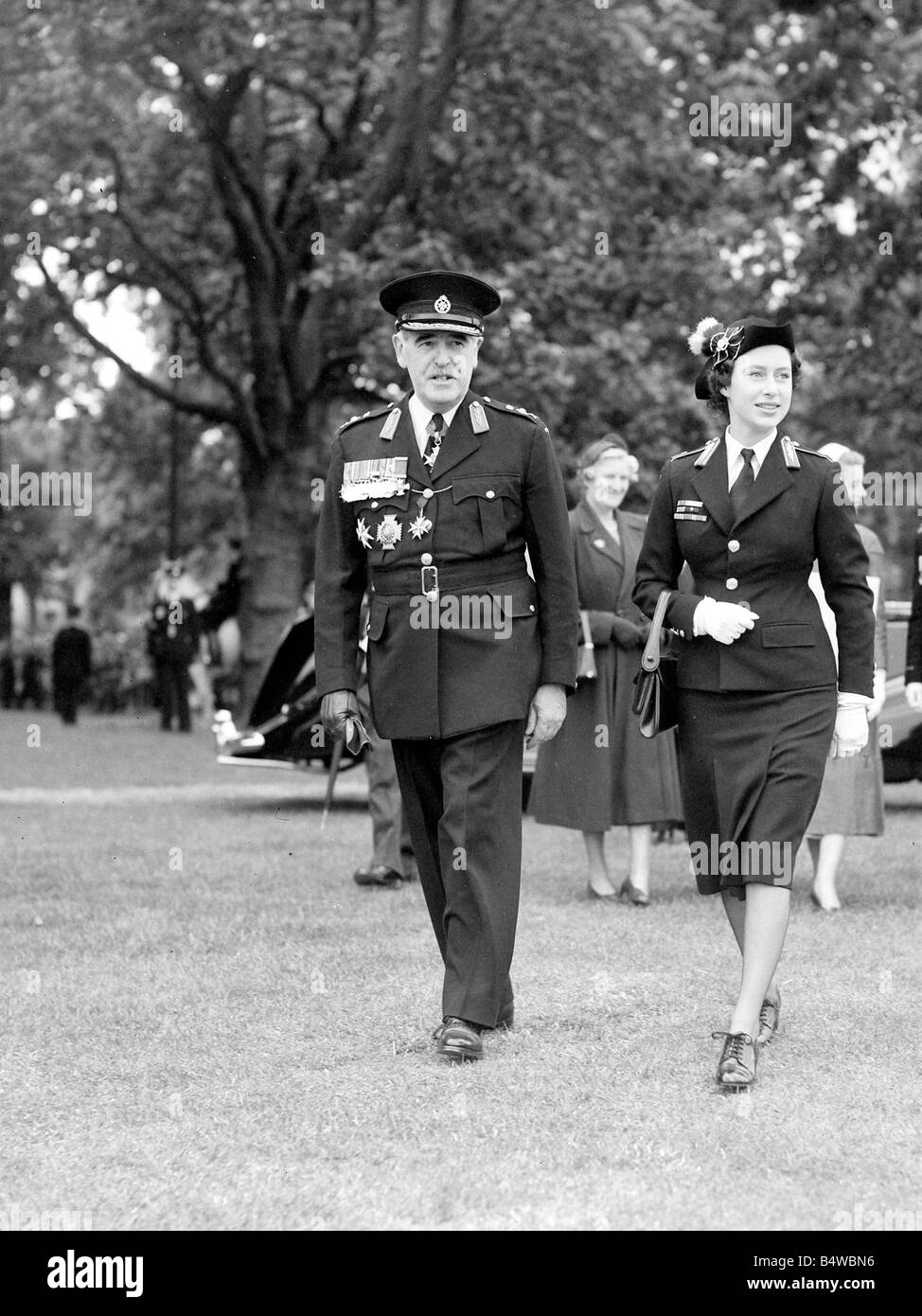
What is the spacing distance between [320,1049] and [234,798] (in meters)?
9.64

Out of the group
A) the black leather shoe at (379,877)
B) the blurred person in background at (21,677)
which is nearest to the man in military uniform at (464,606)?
the black leather shoe at (379,877)

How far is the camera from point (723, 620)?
218 inches

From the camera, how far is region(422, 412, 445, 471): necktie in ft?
19.2

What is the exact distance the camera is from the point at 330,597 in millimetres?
5977

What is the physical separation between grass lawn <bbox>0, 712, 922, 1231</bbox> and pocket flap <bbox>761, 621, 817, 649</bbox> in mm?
1236

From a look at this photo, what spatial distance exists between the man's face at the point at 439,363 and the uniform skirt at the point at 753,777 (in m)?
1.18

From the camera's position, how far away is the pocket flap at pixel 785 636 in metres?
5.57

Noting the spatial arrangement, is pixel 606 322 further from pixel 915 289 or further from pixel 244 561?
pixel 244 561

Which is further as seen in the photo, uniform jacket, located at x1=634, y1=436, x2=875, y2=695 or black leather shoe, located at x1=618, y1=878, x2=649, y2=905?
black leather shoe, located at x1=618, y1=878, x2=649, y2=905

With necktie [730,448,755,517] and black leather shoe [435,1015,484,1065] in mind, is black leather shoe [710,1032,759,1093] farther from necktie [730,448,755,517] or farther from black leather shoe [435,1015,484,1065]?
necktie [730,448,755,517]

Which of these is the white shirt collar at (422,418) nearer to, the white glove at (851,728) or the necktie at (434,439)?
the necktie at (434,439)

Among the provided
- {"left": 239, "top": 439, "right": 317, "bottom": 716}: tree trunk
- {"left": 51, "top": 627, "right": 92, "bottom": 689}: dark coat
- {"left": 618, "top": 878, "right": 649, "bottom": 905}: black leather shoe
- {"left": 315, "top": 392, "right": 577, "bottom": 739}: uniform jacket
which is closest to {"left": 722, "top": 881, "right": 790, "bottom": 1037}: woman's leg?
{"left": 315, "top": 392, "right": 577, "bottom": 739}: uniform jacket

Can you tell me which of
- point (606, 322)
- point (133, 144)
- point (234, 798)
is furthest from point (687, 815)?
point (133, 144)

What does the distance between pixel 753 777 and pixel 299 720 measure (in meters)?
8.69
